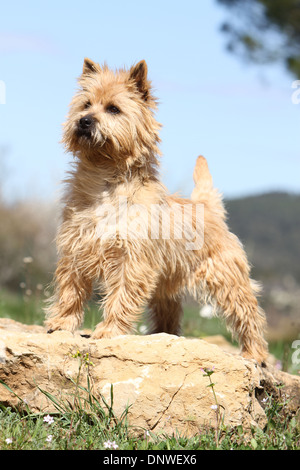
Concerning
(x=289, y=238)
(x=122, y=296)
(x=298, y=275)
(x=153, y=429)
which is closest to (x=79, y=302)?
(x=122, y=296)

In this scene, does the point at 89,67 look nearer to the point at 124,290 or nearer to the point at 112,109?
the point at 112,109

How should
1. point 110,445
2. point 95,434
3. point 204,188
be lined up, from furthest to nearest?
point 204,188 → point 95,434 → point 110,445

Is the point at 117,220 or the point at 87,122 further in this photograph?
the point at 117,220

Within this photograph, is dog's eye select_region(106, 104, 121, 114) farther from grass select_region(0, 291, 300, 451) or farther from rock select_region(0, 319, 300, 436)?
grass select_region(0, 291, 300, 451)

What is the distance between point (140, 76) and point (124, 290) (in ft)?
5.57

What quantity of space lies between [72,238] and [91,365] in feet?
3.68

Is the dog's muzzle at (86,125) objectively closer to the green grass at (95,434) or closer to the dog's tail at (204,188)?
the dog's tail at (204,188)

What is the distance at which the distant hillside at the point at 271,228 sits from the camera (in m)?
25.8

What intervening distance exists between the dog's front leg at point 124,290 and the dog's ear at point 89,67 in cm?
150

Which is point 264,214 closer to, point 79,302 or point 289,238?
point 289,238

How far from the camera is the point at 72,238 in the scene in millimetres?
4562

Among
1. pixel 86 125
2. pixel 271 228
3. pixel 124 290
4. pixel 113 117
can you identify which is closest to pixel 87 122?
pixel 86 125

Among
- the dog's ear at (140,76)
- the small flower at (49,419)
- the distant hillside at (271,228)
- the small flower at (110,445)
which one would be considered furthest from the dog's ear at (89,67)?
the distant hillside at (271,228)

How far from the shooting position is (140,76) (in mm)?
4531
